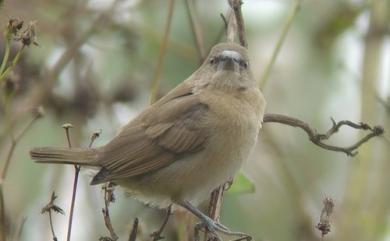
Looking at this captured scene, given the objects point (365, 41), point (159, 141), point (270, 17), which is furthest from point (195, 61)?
point (159, 141)

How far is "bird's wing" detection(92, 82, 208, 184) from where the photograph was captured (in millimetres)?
3977

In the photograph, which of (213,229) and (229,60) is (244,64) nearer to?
(229,60)

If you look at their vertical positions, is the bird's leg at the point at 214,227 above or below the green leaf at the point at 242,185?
below

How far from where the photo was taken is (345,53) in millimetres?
5676

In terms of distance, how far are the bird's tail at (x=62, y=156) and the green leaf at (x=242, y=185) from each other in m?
0.59

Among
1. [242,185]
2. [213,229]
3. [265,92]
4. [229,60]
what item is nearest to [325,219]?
[213,229]

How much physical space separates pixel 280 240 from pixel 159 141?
1578 mm

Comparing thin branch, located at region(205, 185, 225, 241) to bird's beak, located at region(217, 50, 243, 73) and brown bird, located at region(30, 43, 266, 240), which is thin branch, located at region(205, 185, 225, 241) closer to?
brown bird, located at region(30, 43, 266, 240)

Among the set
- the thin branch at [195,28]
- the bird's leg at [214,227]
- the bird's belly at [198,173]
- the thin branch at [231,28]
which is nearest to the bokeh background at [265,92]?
the bird's belly at [198,173]

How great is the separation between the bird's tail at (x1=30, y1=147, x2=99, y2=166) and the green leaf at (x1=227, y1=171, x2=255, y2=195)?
0.59 m

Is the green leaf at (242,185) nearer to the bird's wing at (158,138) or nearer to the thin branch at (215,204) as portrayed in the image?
the thin branch at (215,204)

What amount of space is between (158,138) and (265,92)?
179cm

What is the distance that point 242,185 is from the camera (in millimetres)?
3955

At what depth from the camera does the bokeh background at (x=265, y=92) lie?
4.76 meters
